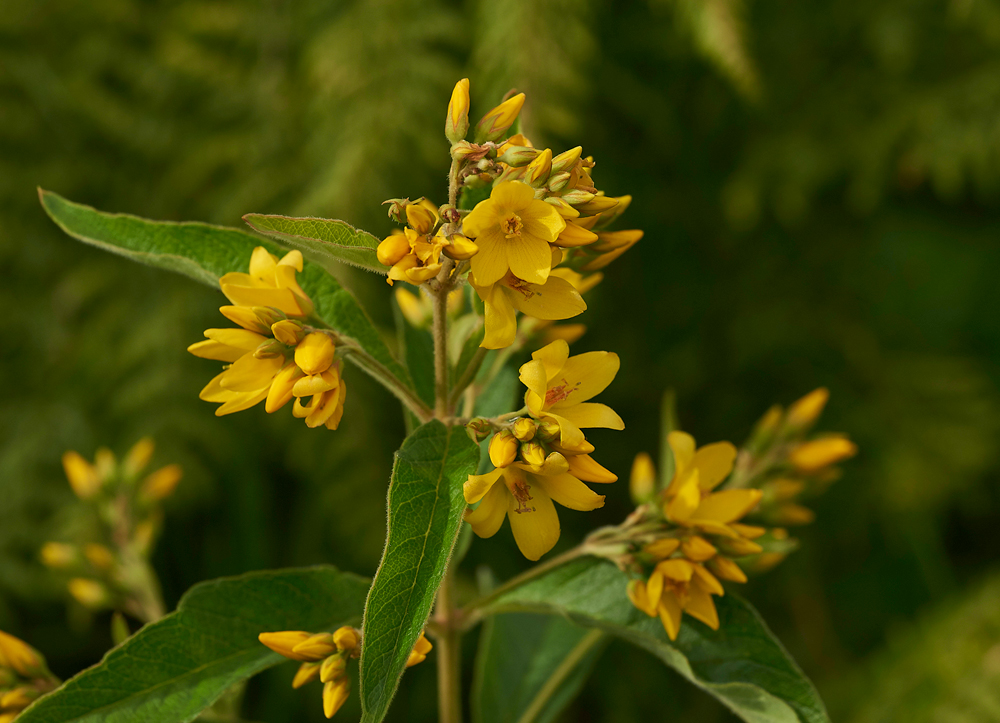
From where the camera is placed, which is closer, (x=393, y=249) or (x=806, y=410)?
(x=393, y=249)

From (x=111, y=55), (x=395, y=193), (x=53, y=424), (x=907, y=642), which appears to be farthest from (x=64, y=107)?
(x=907, y=642)

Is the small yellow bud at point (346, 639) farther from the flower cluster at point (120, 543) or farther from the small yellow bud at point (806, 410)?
the small yellow bud at point (806, 410)

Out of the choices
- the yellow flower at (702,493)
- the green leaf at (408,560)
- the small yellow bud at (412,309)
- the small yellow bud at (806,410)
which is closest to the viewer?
the green leaf at (408,560)

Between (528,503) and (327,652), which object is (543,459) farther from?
(327,652)

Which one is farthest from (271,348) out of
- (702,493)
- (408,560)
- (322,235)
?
(702,493)

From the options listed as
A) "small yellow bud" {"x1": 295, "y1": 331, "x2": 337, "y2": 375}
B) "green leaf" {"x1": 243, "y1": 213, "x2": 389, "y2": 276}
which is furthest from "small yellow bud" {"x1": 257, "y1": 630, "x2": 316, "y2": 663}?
"green leaf" {"x1": 243, "y1": 213, "x2": 389, "y2": 276}

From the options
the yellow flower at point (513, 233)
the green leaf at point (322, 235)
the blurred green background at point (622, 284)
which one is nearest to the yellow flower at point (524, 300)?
the yellow flower at point (513, 233)

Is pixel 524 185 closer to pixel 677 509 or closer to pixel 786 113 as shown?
pixel 677 509
